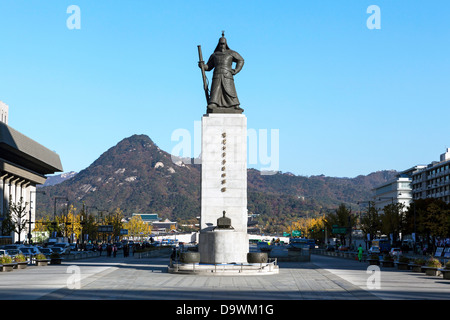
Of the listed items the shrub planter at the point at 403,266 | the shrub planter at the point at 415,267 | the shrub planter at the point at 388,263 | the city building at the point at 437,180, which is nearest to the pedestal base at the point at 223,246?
the shrub planter at the point at 415,267

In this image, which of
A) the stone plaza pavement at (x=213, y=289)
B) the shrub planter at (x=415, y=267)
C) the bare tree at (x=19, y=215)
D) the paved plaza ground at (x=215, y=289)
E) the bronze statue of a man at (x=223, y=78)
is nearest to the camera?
the paved plaza ground at (x=215, y=289)

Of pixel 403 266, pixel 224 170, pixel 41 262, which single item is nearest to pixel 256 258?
pixel 224 170

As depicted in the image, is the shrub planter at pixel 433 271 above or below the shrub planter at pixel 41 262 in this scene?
above

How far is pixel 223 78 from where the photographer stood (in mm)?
48156

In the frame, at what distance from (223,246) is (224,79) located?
12.9m

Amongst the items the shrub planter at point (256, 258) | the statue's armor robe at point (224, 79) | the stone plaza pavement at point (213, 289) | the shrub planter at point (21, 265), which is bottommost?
the shrub planter at point (21, 265)

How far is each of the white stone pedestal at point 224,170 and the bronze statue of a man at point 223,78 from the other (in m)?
0.87

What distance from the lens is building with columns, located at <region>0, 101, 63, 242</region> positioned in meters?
123

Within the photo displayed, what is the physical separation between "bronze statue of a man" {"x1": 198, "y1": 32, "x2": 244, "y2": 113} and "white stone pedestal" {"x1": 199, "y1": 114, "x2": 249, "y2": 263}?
0.87 m

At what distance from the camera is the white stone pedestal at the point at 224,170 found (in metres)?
46.3

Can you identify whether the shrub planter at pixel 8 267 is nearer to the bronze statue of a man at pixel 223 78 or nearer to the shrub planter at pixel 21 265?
the shrub planter at pixel 21 265

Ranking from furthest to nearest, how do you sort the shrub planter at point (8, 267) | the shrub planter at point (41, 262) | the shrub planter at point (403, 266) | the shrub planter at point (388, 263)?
the shrub planter at point (388, 263) → the shrub planter at point (41, 262) → the shrub planter at point (403, 266) → the shrub planter at point (8, 267)

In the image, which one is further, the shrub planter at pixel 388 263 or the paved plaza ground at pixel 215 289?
the shrub planter at pixel 388 263
